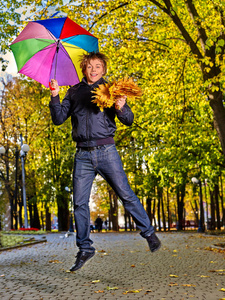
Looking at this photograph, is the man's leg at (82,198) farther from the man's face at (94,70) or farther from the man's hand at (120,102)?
the man's face at (94,70)

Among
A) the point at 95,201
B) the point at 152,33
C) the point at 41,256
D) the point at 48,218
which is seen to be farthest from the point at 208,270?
the point at 95,201

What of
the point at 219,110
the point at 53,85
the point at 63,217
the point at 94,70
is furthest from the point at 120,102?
the point at 63,217

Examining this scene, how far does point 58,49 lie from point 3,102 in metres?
36.4

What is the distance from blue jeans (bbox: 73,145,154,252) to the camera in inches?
139

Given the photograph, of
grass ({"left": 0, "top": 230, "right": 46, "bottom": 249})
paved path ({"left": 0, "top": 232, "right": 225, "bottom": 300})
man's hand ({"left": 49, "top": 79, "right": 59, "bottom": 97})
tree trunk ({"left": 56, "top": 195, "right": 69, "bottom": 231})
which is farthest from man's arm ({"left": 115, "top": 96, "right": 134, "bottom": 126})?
tree trunk ({"left": 56, "top": 195, "right": 69, "bottom": 231})

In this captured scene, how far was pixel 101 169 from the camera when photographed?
3.56 metres

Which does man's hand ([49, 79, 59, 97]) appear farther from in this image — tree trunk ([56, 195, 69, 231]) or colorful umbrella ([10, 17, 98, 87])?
tree trunk ([56, 195, 69, 231])

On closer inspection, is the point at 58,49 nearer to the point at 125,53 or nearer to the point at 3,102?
the point at 125,53

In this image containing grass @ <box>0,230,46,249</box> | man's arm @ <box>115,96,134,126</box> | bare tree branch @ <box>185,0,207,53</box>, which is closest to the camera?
man's arm @ <box>115,96,134,126</box>

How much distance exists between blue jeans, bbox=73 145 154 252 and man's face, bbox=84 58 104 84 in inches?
24.7

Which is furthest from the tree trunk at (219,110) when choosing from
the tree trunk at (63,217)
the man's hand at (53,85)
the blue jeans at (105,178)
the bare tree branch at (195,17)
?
the tree trunk at (63,217)

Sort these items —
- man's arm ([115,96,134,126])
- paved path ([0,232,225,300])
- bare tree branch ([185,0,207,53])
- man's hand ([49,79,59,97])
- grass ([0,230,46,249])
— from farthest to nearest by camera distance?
grass ([0,230,46,249]), bare tree branch ([185,0,207,53]), paved path ([0,232,225,300]), man's hand ([49,79,59,97]), man's arm ([115,96,134,126])

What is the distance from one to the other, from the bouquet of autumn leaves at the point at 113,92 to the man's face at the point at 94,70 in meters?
0.40

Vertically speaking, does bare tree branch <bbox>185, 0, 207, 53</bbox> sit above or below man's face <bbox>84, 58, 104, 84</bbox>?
above
